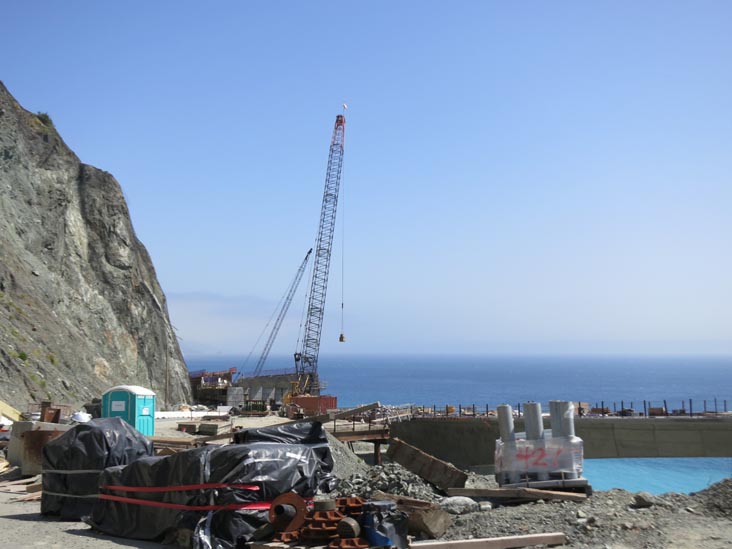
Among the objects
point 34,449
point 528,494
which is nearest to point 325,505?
point 528,494

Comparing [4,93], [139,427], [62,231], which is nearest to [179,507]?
[139,427]

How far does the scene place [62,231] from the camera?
55.8 meters

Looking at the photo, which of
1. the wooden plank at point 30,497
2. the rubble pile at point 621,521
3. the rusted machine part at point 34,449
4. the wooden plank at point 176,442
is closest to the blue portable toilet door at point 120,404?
the wooden plank at point 176,442

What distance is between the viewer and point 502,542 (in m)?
11.3

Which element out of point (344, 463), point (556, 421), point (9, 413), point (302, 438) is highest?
point (556, 421)

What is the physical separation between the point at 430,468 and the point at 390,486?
165cm

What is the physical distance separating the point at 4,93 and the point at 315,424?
50809 mm

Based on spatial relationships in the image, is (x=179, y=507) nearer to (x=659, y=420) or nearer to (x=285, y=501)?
(x=285, y=501)

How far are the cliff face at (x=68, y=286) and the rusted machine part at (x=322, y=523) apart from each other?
28.8 meters

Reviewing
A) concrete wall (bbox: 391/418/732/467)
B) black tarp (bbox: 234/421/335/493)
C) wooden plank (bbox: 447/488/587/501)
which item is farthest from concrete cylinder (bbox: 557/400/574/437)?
concrete wall (bbox: 391/418/732/467)

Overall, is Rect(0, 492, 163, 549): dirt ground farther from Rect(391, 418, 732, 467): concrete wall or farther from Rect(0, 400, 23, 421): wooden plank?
Rect(391, 418, 732, 467): concrete wall

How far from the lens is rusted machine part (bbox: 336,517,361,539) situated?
36.2ft

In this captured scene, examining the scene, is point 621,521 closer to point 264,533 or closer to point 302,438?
point 264,533

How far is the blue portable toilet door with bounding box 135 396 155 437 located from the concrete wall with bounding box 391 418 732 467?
17.1 metres
